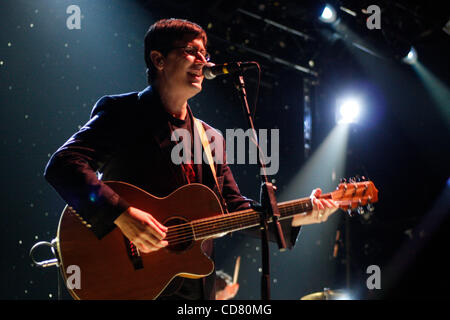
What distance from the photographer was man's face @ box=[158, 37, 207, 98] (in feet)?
8.40

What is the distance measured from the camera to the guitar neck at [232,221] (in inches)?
87.0

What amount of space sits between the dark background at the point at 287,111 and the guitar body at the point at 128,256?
203 centimetres

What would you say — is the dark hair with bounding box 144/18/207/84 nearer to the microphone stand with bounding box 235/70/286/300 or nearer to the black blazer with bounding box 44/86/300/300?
the black blazer with bounding box 44/86/300/300

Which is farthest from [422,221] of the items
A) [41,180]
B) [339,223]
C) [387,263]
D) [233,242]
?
[41,180]

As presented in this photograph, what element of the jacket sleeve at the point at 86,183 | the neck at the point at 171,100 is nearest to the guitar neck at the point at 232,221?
the jacket sleeve at the point at 86,183

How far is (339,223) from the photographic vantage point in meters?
6.04

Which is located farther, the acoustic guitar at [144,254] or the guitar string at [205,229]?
the guitar string at [205,229]

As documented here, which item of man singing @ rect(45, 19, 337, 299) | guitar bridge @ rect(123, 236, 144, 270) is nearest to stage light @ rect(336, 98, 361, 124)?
man singing @ rect(45, 19, 337, 299)

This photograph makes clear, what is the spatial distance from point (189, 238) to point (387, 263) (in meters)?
5.08

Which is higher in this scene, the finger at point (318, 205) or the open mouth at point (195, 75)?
the open mouth at point (195, 75)

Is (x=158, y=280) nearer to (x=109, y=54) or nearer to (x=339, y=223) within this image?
(x=109, y=54)

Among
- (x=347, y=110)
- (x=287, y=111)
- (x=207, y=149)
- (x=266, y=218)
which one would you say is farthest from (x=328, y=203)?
(x=347, y=110)

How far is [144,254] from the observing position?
2.07 m

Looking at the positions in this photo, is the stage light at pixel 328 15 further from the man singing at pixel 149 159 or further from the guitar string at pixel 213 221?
the guitar string at pixel 213 221
